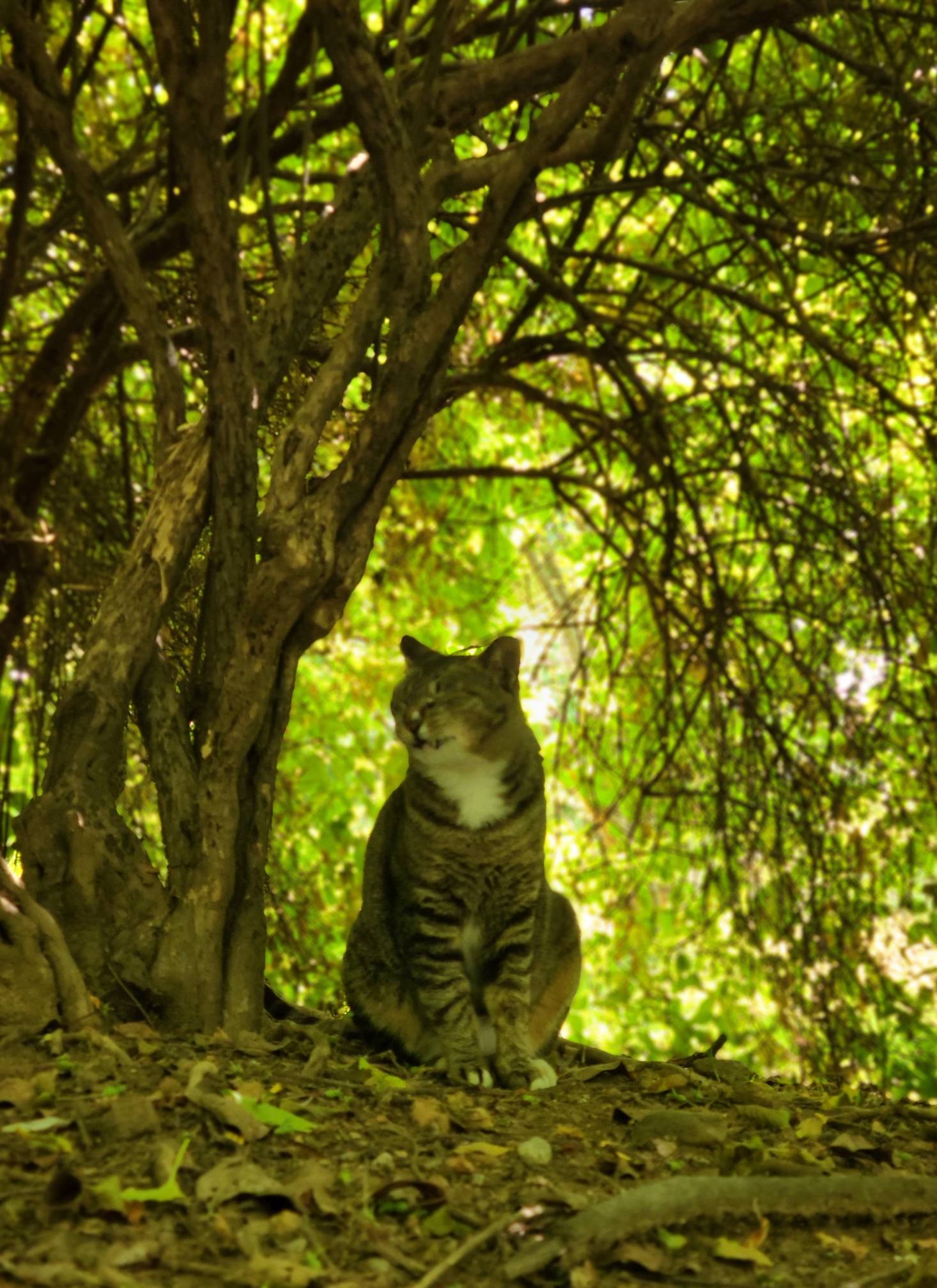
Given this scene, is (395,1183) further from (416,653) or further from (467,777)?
(416,653)

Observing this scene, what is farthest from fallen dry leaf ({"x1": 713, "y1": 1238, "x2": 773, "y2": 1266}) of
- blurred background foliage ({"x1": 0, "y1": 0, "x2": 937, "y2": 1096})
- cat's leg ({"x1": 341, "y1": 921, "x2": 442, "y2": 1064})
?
blurred background foliage ({"x1": 0, "y1": 0, "x2": 937, "y2": 1096})

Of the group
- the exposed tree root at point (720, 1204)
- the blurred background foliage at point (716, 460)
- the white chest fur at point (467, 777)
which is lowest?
the exposed tree root at point (720, 1204)

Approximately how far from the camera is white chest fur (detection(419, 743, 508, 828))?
12.0 ft

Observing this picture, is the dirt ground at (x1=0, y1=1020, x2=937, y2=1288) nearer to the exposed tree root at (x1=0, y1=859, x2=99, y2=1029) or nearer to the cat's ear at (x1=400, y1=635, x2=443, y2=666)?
the exposed tree root at (x1=0, y1=859, x2=99, y2=1029)

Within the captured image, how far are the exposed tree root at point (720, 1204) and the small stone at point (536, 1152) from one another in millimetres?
281

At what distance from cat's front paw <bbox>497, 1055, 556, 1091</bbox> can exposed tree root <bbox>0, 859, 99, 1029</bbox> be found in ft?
3.52

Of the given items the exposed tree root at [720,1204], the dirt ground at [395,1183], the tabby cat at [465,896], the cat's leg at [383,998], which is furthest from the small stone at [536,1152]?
the cat's leg at [383,998]

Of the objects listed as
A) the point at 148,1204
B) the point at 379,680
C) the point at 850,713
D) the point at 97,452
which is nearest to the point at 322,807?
the point at 379,680

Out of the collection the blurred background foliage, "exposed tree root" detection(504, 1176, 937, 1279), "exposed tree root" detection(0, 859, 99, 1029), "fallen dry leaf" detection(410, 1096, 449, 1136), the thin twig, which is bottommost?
the thin twig

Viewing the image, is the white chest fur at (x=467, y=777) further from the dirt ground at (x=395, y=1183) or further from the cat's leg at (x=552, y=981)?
the dirt ground at (x=395, y=1183)

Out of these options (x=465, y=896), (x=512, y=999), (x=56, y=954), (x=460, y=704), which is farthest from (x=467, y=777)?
(x=56, y=954)

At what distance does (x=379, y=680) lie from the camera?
8914mm

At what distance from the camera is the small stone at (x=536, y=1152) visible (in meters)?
2.62

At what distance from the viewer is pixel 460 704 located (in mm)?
3713
